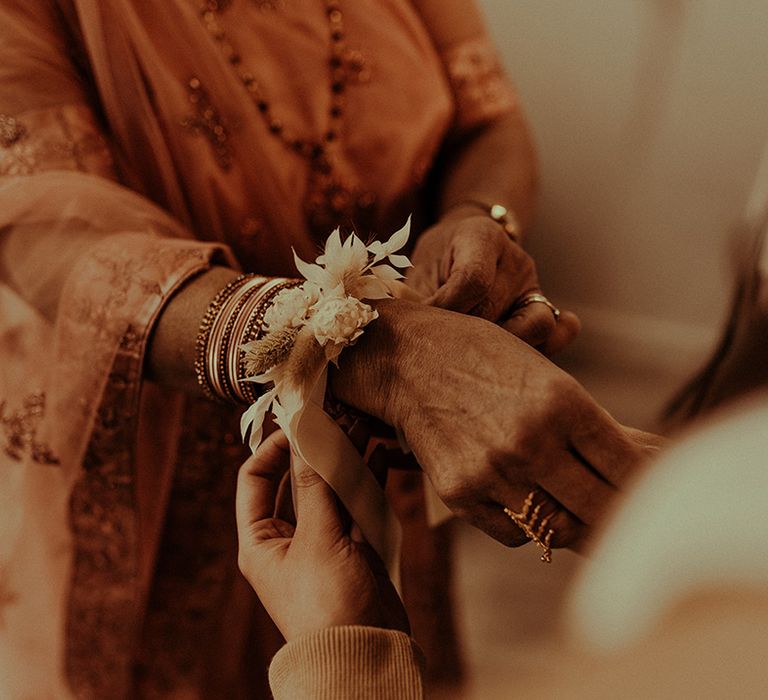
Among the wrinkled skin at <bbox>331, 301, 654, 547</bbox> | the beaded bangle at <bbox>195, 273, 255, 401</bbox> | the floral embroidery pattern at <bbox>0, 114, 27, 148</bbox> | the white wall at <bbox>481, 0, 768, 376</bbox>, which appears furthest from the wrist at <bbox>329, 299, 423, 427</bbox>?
the floral embroidery pattern at <bbox>0, 114, 27, 148</bbox>

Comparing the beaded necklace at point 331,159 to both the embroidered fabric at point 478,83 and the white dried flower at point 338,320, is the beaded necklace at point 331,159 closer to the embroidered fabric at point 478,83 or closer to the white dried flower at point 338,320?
the embroidered fabric at point 478,83

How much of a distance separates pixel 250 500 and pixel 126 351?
0.16 metres

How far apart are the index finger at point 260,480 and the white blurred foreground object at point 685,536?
0.72ft

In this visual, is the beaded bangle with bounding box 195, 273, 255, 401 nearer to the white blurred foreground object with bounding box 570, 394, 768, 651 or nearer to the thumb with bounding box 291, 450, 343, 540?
the thumb with bounding box 291, 450, 343, 540

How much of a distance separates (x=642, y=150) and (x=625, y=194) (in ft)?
0.13

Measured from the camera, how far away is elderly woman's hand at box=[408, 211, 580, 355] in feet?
1.78

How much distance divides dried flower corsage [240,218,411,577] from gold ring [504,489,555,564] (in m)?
0.12

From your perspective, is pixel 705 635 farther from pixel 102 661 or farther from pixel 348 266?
pixel 102 661

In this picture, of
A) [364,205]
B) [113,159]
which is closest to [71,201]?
[113,159]

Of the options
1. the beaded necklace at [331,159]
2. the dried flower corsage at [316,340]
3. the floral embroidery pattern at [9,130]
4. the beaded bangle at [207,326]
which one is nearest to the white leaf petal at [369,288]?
the dried flower corsage at [316,340]

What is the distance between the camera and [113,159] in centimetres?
64

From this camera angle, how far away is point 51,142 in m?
0.60

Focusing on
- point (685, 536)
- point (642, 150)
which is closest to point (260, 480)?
point (685, 536)

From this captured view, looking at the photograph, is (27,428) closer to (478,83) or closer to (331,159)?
(331,159)
